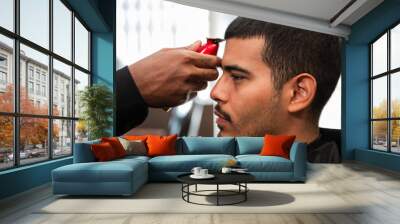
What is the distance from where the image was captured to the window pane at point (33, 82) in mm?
5375

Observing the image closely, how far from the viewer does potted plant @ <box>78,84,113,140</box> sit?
759cm

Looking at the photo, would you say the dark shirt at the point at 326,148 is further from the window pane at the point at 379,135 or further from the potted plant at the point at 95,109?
the potted plant at the point at 95,109

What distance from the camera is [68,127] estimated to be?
7180 mm

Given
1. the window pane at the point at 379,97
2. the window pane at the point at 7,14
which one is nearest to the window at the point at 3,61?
the window pane at the point at 7,14

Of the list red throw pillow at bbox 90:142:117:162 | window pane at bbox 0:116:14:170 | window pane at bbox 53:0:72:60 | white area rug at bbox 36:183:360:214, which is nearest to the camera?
white area rug at bbox 36:183:360:214

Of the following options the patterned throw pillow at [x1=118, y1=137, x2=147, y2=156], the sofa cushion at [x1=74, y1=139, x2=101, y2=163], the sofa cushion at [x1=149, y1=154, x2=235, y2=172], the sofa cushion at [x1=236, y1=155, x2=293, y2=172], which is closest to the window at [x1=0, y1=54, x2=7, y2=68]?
the sofa cushion at [x1=74, y1=139, x2=101, y2=163]

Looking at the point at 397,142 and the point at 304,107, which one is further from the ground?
the point at 304,107

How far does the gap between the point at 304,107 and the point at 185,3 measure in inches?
140

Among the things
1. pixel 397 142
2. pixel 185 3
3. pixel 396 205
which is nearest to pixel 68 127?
pixel 185 3

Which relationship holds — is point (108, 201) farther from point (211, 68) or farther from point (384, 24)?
point (384, 24)

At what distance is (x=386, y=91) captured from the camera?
27.6 ft

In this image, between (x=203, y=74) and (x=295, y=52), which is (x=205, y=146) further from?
(x=295, y=52)

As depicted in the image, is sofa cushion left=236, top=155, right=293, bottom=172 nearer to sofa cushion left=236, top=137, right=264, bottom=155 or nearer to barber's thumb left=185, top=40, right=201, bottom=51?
sofa cushion left=236, top=137, right=264, bottom=155

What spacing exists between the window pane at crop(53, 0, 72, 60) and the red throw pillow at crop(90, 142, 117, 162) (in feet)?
6.61
